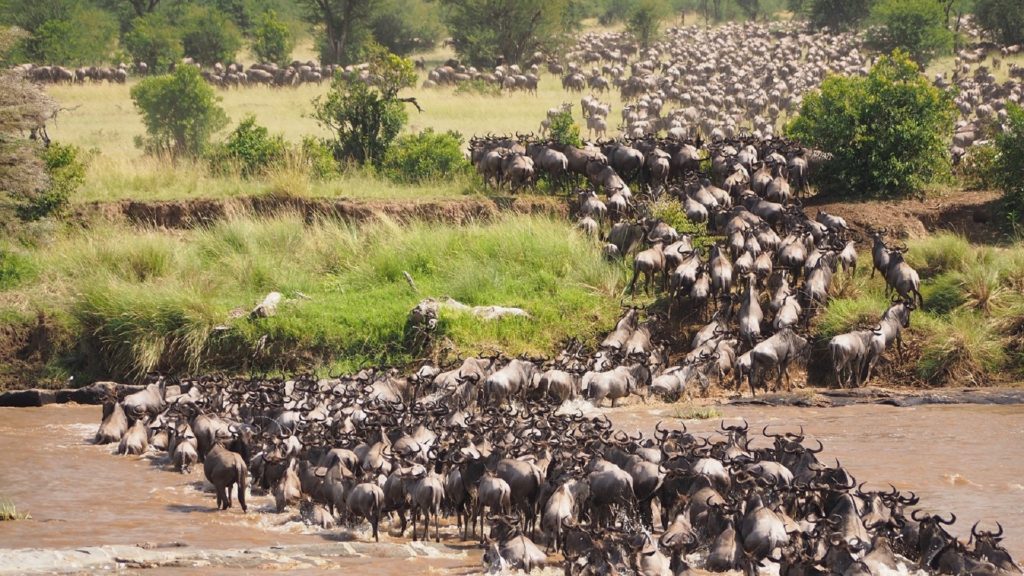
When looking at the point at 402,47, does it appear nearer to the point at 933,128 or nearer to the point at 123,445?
the point at 933,128

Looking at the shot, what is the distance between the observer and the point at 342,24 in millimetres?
53125

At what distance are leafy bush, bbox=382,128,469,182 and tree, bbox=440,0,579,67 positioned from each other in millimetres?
25152

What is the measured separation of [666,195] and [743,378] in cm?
520

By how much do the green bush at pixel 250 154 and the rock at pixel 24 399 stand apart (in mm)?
8714

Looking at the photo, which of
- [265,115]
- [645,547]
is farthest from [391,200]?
[265,115]

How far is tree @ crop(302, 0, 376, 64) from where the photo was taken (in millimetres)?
52000

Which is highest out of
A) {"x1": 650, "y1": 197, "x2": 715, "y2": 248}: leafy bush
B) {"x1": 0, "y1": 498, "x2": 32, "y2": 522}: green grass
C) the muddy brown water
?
{"x1": 650, "y1": 197, "x2": 715, "y2": 248}: leafy bush

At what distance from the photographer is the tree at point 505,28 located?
50562 millimetres

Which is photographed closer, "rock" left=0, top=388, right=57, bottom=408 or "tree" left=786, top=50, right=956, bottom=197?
"rock" left=0, top=388, right=57, bottom=408

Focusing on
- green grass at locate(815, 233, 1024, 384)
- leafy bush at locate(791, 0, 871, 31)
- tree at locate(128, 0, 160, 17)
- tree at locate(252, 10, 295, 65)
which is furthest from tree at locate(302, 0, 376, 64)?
green grass at locate(815, 233, 1024, 384)

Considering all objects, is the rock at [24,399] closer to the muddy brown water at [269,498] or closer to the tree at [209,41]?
the muddy brown water at [269,498]

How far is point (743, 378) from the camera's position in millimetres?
17562

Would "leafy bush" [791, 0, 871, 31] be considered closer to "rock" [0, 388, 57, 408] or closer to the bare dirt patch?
the bare dirt patch

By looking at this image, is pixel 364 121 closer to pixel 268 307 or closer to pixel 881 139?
pixel 268 307
